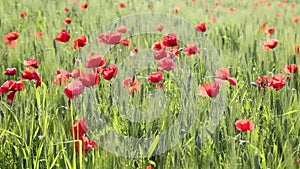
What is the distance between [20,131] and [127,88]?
37cm

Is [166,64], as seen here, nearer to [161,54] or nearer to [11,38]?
[161,54]

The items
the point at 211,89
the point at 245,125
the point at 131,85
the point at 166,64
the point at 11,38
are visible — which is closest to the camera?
the point at 245,125

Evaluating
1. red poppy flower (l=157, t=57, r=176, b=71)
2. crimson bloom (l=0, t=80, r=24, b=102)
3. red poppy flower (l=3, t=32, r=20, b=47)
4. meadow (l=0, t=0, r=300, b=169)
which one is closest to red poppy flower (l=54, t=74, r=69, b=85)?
meadow (l=0, t=0, r=300, b=169)

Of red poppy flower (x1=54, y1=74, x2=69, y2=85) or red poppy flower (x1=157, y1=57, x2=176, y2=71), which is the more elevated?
red poppy flower (x1=157, y1=57, x2=176, y2=71)

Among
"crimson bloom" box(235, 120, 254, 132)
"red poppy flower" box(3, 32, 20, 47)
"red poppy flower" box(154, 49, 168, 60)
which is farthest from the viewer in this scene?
"red poppy flower" box(3, 32, 20, 47)

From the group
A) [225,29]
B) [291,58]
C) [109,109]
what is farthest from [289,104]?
[225,29]

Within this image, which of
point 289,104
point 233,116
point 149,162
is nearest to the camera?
point 149,162

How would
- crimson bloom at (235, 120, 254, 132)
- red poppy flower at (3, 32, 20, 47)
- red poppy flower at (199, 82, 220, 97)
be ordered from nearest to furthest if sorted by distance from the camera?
crimson bloom at (235, 120, 254, 132) → red poppy flower at (199, 82, 220, 97) → red poppy flower at (3, 32, 20, 47)

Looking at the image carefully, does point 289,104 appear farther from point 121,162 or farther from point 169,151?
point 121,162

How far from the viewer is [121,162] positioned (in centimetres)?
97

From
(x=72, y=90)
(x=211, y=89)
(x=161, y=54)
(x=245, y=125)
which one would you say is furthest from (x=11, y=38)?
(x=245, y=125)

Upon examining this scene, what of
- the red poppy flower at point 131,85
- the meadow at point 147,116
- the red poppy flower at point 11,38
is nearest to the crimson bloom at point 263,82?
the meadow at point 147,116

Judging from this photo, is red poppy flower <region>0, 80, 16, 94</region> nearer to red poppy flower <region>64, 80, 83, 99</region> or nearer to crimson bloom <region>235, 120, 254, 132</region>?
red poppy flower <region>64, 80, 83, 99</region>

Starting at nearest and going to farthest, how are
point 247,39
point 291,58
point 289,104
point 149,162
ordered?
point 149,162 → point 289,104 → point 291,58 → point 247,39
